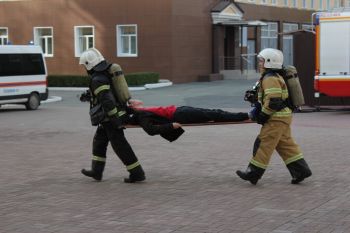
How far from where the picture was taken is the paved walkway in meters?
6.85

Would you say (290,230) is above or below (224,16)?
below

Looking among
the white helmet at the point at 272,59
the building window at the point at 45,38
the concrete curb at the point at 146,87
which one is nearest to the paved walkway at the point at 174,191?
the white helmet at the point at 272,59

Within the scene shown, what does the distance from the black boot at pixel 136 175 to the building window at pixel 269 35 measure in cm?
3994

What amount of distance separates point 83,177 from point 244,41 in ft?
121

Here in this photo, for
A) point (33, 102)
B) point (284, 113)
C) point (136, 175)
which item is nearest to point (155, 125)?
point (136, 175)

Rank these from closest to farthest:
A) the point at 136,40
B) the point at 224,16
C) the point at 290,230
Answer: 1. the point at 290,230
2. the point at 136,40
3. the point at 224,16

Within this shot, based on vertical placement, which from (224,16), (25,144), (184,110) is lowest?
(25,144)

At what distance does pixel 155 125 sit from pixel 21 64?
54.0ft

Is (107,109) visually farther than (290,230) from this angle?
Yes

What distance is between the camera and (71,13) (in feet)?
134

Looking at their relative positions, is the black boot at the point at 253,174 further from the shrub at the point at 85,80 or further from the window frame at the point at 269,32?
the window frame at the point at 269,32

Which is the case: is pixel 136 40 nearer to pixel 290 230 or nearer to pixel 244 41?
pixel 244 41

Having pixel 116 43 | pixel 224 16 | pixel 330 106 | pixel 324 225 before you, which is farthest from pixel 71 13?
pixel 324 225

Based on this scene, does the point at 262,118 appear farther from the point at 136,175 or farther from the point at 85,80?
the point at 85,80
